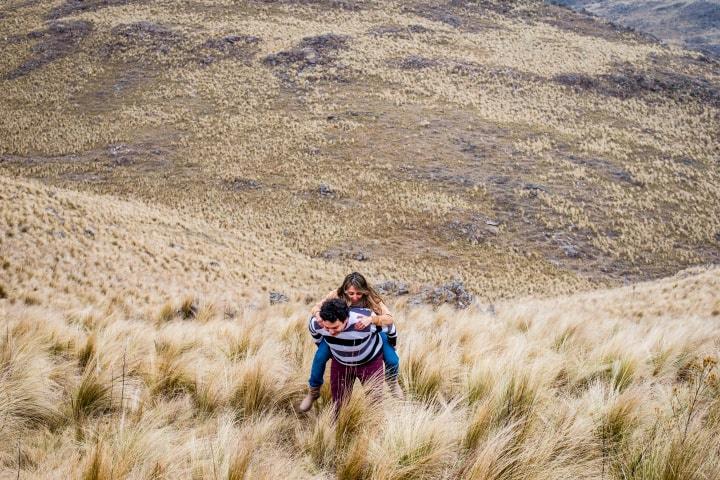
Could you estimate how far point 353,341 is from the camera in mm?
3225

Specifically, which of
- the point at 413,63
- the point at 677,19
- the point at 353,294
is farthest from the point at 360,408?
the point at 677,19

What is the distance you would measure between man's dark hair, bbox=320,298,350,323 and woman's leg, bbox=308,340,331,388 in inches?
16.5

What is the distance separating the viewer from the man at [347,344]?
3.07 meters

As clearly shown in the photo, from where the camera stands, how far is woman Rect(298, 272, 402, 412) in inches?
126

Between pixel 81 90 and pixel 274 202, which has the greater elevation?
pixel 81 90

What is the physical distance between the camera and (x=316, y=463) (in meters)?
2.44

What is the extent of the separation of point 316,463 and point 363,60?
55796mm

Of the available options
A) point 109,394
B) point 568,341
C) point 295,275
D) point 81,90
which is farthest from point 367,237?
point 81,90

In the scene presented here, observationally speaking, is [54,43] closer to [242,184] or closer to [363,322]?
[242,184]

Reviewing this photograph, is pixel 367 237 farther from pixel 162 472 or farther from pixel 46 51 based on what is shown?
pixel 46 51

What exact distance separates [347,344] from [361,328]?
20 cm

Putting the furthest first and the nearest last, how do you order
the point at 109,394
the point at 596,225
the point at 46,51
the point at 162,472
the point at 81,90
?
1. the point at 46,51
2. the point at 81,90
3. the point at 596,225
4. the point at 109,394
5. the point at 162,472

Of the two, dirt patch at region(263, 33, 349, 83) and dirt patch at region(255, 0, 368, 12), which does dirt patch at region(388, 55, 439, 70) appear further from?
dirt patch at region(255, 0, 368, 12)

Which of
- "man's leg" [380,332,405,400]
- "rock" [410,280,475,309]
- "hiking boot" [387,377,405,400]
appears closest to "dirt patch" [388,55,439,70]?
"rock" [410,280,475,309]
